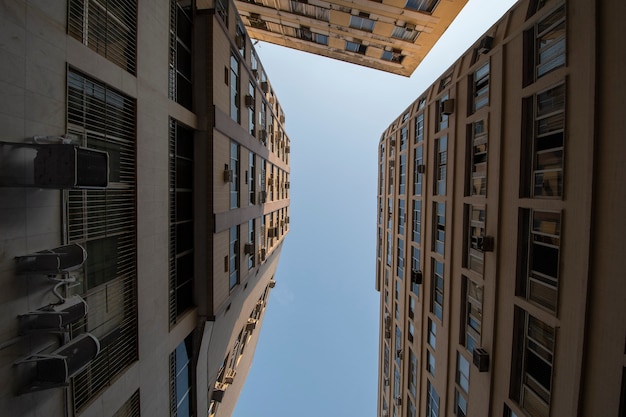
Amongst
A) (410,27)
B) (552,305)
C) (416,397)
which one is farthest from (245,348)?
(410,27)

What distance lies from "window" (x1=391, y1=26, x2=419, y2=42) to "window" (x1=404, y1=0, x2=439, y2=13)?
1.74 m

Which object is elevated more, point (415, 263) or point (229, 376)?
point (415, 263)

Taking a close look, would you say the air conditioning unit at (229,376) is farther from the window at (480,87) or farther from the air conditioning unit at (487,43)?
the air conditioning unit at (487,43)

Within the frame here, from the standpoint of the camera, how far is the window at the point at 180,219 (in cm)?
1149

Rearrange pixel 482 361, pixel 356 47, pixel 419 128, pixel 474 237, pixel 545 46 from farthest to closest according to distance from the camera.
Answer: pixel 356 47 → pixel 419 128 → pixel 474 237 → pixel 482 361 → pixel 545 46

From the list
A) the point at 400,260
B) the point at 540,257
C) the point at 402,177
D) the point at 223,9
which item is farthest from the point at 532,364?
the point at 223,9

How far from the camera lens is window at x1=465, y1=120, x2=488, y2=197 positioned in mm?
12531

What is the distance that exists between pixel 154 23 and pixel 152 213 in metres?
6.14

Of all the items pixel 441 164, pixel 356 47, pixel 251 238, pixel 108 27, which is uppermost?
pixel 356 47

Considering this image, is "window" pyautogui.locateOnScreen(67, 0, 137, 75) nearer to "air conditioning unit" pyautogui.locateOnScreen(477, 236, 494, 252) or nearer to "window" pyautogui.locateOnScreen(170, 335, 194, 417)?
"window" pyautogui.locateOnScreen(170, 335, 194, 417)

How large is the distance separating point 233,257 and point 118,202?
27.1 feet

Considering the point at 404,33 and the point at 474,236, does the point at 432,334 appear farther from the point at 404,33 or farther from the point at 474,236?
the point at 404,33

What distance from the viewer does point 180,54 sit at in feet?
39.8

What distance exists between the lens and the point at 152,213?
→ 32.7 feet
